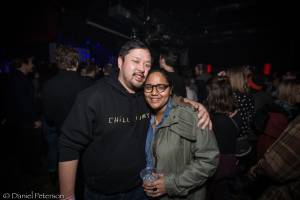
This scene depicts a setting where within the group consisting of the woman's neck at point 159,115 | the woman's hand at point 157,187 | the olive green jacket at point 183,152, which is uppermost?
the woman's neck at point 159,115

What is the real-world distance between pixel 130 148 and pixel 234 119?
1532 mm

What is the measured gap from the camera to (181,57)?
13289 millimetres

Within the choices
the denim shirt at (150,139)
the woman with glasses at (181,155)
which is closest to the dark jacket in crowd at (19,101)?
the denim shirt at (150,139)

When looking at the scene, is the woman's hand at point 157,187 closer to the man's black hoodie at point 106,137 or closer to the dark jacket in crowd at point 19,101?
the man's black hoodie at point 106,137

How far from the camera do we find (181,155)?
1657mm

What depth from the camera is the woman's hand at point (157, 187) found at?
1.64 m

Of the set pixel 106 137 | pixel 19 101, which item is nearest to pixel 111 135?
pixel 106 137

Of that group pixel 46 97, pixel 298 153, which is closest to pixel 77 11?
pixel 46 97

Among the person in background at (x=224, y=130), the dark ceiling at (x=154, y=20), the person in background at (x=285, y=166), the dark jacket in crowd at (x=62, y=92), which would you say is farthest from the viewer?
the dark ceiling at (x=154, y=20)

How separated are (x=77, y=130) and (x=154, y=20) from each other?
6712 mm

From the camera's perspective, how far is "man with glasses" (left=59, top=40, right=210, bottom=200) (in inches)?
62.3

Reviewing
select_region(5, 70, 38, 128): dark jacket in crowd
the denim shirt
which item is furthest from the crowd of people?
select_region(5, 70, 38, 128): dark jacket in crowd

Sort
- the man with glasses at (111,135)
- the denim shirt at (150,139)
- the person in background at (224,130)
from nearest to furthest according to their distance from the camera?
the man with glasses at (111,135) < the denim shirt at (150,139) < the person in background at (224,130)

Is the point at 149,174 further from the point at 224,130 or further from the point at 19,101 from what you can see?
the point at 19,101
